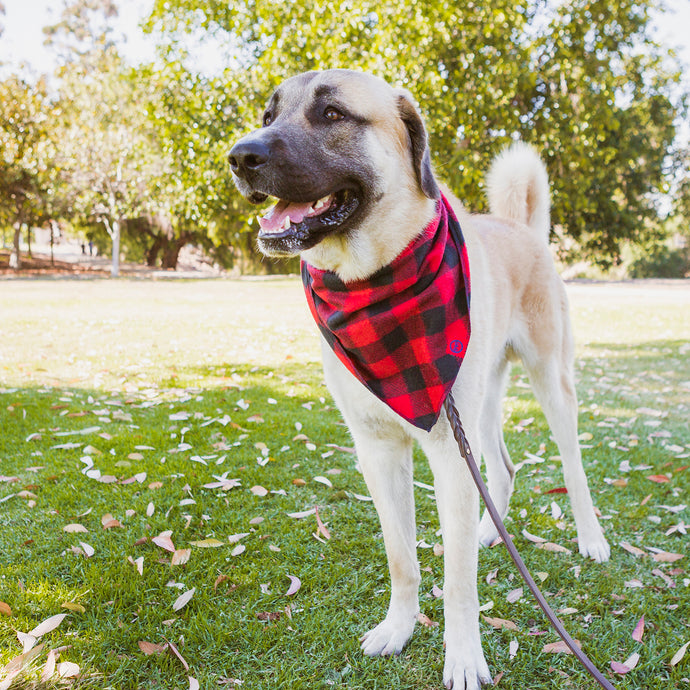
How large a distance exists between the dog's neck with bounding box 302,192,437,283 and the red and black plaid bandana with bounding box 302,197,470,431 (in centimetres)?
3

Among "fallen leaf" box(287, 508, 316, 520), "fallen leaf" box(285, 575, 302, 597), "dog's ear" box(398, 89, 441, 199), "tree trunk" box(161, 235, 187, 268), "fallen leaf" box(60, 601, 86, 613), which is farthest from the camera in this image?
"tree trunk" box(161, 235, 187, 268)

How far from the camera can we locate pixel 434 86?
1134 centimetres

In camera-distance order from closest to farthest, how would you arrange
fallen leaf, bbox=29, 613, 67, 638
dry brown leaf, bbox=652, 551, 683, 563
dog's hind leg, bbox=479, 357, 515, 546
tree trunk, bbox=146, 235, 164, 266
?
fallen leaf, bbox=29, 613, 67, 638, dry brown leaf, bbox=652, 551, 683, 563, dog's hind leg, bbox=479, 357, 515, 546, tree trunk, bbox=146, 235, 164, 266

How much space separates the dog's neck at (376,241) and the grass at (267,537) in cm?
146

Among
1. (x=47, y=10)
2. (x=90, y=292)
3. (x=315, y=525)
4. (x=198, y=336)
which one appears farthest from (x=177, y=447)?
(x=47, y=10)

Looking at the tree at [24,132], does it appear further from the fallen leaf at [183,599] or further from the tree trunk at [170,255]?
the fallen leaf at [183,599]

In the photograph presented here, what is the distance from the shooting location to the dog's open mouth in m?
1.86

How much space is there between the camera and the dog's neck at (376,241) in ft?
6.55

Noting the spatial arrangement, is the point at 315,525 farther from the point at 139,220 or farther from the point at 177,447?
the point at 139,220

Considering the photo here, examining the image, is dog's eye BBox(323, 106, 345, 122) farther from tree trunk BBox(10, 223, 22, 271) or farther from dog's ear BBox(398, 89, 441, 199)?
tree trunk BBox(10, 223, 22, 271)

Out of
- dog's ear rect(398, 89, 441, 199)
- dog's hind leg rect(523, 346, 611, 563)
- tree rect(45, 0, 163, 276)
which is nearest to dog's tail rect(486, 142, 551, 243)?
dog's hind leg rect(523, 346, 611, 563)

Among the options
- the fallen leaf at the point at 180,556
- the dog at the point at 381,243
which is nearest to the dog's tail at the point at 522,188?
the dog at the point at 381,243

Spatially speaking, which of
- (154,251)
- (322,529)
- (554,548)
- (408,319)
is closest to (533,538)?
(554,548)

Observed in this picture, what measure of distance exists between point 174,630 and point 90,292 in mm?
17834
